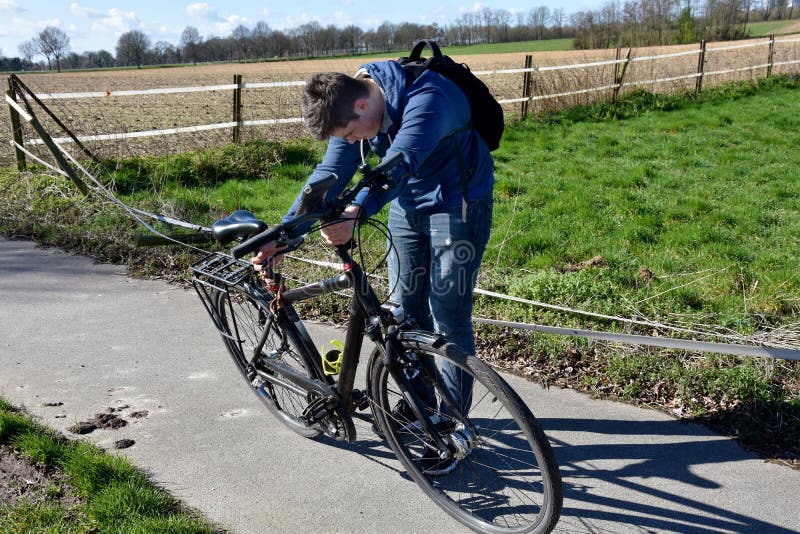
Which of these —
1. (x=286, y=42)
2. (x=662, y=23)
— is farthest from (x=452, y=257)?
(x=286, y=42)

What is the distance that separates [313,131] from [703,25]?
5108cm

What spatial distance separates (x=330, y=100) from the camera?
257 cm

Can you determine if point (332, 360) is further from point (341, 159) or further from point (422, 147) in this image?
point (422, 147)

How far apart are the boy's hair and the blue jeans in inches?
25.4

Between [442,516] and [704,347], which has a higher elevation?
[704,347]

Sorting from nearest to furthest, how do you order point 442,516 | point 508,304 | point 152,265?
point 442,516 < point 508,304 < point 152,265

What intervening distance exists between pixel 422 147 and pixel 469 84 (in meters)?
0.50

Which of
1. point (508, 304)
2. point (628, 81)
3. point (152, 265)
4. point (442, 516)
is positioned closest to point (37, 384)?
point (152, 265)

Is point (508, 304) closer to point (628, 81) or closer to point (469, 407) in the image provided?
point (469, 407)

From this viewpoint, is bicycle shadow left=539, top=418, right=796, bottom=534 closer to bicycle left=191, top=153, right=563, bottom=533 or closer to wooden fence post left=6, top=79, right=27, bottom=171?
bicycle left=191, top=153, right=563, bottom=533

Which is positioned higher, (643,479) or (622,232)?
(622,232)

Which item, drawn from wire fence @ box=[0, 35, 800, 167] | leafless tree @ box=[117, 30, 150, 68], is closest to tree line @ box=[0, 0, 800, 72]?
leafless tree @ box=[117, 30, 150, 68]

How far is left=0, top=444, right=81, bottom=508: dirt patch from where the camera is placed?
3.20 metres

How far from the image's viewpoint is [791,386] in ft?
12.6
